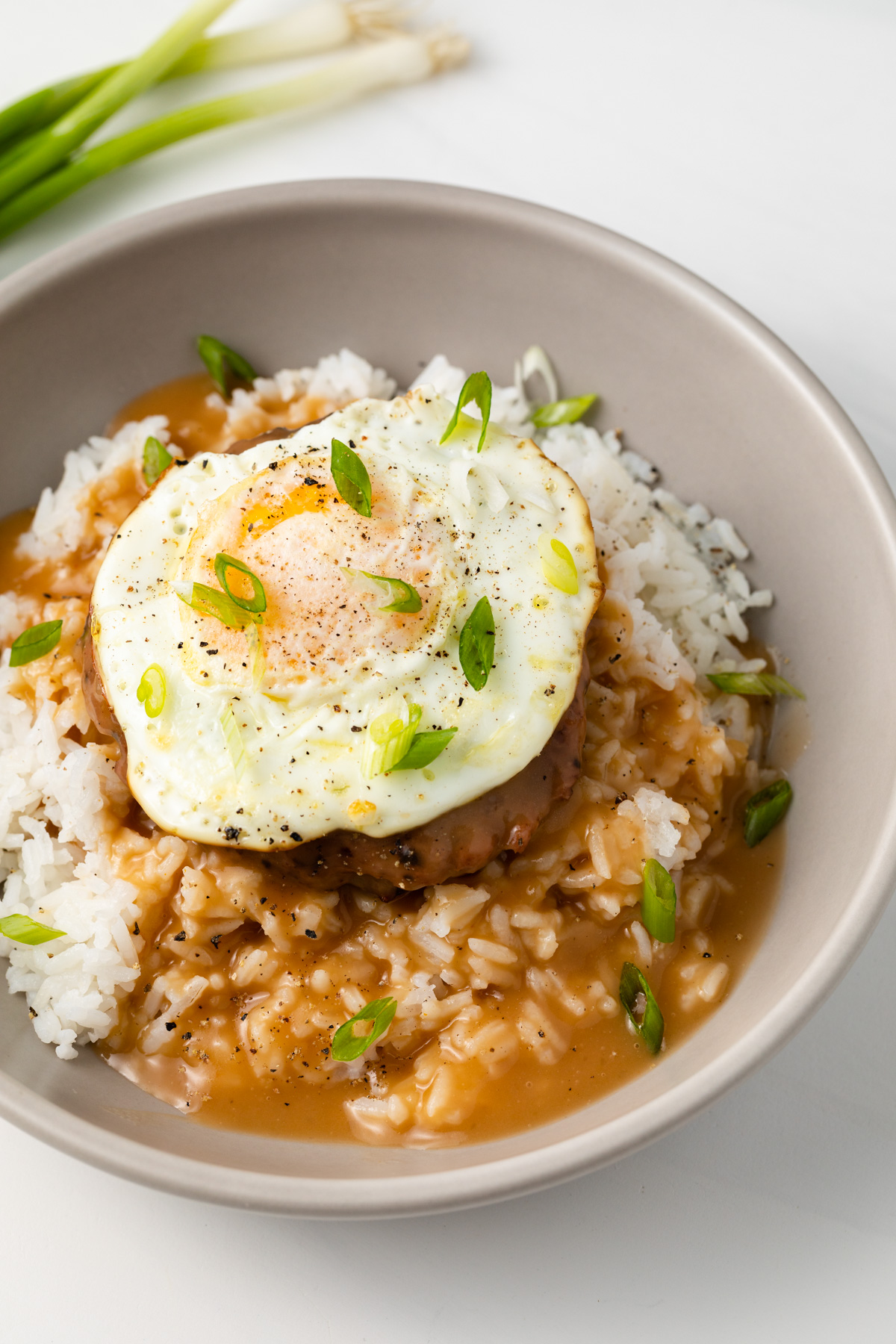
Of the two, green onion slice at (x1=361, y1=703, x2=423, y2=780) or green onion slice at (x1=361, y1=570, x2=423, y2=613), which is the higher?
green onion slice at (x1=361, y1=570, x2=423, y2=613)

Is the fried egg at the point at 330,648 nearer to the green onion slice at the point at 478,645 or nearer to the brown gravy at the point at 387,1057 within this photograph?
Answer: the green onion slice at the point at 478,645

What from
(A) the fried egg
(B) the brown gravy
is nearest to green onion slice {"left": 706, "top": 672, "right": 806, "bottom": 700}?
(B) the brown gravy

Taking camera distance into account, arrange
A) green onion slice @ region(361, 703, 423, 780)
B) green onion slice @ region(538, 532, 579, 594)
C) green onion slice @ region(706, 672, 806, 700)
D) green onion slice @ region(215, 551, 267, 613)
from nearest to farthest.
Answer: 1. green onion slice @ region(361, 703, 423, 780)
2. green onion slice @ region(215, 551, 267, 613)
3. green onion slice @ region(538, 532, 579, 594)
4. green onion slice @ region(706, 672, 806, 700)

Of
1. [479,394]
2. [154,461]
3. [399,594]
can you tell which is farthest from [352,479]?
[154,461]

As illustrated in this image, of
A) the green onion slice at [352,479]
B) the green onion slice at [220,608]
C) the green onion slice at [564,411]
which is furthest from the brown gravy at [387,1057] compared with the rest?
the green onion slice at [564,411]

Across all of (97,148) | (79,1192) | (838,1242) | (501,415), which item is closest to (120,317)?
(97,148)

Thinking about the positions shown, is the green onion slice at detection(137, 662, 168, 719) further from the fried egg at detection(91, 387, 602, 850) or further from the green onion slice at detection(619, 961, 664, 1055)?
the green onion slice at detection(619, 961, 664, 1055)

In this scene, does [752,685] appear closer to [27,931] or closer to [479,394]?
[479,394]

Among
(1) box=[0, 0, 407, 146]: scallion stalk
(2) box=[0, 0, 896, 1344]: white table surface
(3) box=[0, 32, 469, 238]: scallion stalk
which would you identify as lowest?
(2) box=[0, 0, 896, 1344]: white table surface
